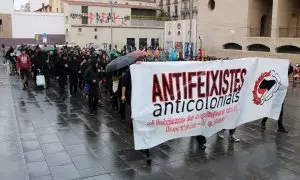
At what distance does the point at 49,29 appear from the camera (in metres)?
48.1

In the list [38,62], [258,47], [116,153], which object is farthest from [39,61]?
[258,47]

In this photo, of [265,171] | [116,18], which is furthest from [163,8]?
[265,171]

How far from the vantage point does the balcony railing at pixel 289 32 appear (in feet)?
103

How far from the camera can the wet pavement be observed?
604 centimetres

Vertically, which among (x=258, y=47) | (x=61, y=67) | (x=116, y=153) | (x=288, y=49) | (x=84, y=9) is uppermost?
(x=84, y=9)

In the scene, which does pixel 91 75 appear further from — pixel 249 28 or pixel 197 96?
pixel 249 28

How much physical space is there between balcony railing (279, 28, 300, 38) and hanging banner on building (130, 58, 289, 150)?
24.5m

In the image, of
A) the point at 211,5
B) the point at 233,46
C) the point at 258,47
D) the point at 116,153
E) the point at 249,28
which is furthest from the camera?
the point at 211,5

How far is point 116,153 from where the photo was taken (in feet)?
23.1

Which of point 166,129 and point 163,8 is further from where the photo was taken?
point 163,8

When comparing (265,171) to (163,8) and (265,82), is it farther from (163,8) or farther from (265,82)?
(163,8)

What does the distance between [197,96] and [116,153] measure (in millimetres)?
1972

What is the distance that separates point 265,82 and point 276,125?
1.69 metres

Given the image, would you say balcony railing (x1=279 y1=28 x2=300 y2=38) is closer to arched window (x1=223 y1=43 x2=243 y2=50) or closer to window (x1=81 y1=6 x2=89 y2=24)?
arched window (x1=223 y1=43 x2=243 y2=50)
